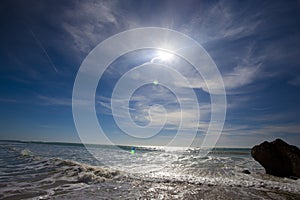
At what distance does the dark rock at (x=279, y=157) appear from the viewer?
1096 cm

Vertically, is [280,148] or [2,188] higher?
[280,148]

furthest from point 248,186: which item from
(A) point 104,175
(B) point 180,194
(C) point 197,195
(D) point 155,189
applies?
(A) point 104,175

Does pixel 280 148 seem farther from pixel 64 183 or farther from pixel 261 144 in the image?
pixel 64 183

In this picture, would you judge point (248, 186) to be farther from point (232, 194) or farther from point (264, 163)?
point (264, 163)

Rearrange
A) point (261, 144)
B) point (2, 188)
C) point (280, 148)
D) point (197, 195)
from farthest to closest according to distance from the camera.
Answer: point (261, 144) < point (280, 148) < point (2, 188) < point (197, 195)

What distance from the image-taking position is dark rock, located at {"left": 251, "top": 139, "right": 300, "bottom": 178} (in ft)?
36.0

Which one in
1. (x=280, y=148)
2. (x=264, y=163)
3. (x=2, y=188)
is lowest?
(x=2, y=188)

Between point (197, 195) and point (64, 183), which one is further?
point (64, 183)

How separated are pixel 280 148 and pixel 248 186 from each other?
219 inches

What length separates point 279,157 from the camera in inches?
466

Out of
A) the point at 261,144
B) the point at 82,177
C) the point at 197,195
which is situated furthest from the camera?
the point at 261,144

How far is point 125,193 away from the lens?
6.51 meters

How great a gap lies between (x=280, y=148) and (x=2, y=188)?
15.2m

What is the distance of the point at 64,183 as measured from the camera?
809 cm
